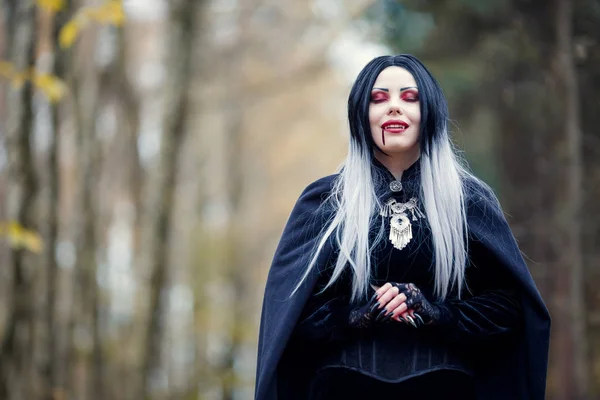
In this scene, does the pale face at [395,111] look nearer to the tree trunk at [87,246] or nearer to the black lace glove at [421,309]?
the black lace glove at [421,309]

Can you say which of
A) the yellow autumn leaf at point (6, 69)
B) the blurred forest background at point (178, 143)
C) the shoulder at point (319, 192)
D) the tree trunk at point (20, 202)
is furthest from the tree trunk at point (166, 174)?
the shoulder at point (319, 192)

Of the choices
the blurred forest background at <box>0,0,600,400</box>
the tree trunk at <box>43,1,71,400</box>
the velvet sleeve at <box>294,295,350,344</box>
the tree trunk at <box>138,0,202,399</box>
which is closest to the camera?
the velvet sleeve at <box>294,295,350,344</box>

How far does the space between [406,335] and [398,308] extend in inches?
6.6

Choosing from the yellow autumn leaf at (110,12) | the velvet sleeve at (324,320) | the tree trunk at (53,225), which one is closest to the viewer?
the velvet sleeve at (324,320)

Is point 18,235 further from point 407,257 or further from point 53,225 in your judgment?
point 407,257

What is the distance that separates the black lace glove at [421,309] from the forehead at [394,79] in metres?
0.83

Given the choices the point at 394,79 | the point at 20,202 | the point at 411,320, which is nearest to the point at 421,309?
the point at 411,320

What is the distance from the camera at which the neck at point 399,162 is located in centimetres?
361

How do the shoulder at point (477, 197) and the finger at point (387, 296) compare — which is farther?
the shoulder at point (477, 197)

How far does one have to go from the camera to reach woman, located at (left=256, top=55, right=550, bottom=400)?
3318 millimetres

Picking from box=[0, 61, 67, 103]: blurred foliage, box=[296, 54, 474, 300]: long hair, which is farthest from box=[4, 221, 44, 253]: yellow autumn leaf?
box=[296, 54, 474, 300]: long hair

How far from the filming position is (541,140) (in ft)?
27.5

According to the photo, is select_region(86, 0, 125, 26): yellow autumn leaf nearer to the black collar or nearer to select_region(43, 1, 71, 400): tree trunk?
select_region(43, 1, 71, 400): tree trunk

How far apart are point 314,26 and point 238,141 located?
4.49 metres
